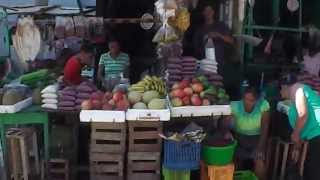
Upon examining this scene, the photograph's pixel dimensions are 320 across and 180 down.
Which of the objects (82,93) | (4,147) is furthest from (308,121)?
(4,147)

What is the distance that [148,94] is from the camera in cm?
538

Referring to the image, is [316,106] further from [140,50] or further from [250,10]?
[140,50]

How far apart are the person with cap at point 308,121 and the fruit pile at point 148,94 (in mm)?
1243

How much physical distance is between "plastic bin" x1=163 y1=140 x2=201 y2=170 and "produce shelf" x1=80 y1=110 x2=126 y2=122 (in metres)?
0.50

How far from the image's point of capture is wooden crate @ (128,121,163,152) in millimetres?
5375

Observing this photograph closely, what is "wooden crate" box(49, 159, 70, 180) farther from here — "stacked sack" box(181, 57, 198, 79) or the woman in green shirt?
the woman in green shirt

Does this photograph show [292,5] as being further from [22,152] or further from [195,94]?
[22,152]

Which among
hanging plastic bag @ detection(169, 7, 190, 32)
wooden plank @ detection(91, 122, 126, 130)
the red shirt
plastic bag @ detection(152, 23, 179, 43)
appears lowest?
wooden plank @ detection(91, 122, 126, 130)

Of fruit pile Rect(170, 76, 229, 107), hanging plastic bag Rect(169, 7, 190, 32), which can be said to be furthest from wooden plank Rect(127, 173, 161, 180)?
hanging plastic bag Rect(169, 7, 190, 32)

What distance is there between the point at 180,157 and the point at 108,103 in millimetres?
868

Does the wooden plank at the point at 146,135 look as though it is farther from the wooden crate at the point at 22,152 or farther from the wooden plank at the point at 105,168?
the wooden crate at the point at 22,152

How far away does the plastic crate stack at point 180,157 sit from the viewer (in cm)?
516

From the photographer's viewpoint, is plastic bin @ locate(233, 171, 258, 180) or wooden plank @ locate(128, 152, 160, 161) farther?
plastic bin @ locate(233, 171, 258, 180)

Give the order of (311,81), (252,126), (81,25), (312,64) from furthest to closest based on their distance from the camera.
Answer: (312,64)
(81,25)
(311,81)
(252,126)
